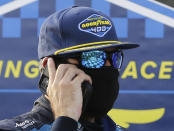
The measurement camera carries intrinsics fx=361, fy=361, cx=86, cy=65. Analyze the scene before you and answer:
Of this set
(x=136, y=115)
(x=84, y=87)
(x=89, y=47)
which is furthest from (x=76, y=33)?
(x=136, y=115)

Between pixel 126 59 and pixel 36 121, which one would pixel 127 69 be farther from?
pixel 36 121

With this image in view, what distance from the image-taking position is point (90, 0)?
2.72 metres

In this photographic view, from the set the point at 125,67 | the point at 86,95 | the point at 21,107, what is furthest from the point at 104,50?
the point at 21,107

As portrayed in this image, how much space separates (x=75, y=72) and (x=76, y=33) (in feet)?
0.47

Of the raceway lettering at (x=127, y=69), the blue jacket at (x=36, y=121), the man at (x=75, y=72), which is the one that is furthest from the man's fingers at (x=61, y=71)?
the raceway lettering at (x=127, y=69)

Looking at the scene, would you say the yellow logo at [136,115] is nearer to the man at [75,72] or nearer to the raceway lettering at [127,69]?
the raceway lettering at [127,69]

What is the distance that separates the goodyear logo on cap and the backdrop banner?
1354 millimetres

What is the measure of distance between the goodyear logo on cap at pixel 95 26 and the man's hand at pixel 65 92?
160mm

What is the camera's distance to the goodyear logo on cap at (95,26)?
1317 millimetres

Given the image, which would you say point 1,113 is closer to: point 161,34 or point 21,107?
point 21,107

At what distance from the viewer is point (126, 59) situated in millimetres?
2691

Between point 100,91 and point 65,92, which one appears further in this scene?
point 100,91

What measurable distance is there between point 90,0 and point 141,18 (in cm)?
41

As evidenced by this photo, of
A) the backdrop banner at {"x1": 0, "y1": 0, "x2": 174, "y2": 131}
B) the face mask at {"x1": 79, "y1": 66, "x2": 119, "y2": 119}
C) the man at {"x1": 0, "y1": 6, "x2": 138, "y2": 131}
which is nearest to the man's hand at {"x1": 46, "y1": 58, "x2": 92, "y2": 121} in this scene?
the man at {"x1": 0, "y1": 6, "x2": 138, "y2": 131}
